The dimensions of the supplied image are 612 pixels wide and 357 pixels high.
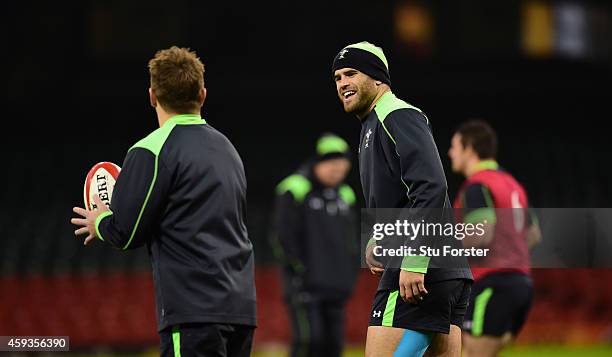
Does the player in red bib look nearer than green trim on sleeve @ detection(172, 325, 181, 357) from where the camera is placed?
No

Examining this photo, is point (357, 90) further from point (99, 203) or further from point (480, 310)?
point (480, 310)

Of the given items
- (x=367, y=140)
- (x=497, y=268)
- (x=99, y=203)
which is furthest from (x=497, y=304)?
(x=99, y=203)

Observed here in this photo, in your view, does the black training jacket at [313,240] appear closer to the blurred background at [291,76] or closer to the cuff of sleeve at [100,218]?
the cuff of sleeve at [100,218]

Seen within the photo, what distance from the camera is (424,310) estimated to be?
4926 millimetres

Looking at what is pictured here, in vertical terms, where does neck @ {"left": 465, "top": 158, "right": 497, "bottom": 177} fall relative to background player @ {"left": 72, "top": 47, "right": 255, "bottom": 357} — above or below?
above

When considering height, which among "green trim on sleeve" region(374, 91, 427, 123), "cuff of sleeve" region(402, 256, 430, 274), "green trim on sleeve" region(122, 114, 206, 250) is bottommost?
"cuff of sleeve" region(402, 256, 430, 274)

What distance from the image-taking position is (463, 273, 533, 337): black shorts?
7156mm

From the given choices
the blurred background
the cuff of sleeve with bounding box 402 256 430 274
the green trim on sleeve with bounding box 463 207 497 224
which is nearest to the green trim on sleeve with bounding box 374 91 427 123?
the cuff of sleeve with bounding box 402 256 430 274

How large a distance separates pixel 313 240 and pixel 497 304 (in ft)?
10.5

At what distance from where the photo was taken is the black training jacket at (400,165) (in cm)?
482

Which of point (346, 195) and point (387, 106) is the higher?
point (346, 195)

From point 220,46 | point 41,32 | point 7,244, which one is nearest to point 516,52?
point 220,46

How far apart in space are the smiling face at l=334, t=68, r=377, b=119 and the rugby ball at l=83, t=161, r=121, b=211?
3.96ft

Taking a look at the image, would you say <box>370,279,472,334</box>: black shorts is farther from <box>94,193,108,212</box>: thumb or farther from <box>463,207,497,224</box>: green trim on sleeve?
<box>463,207,497,224</box>: green trim on sleeve
